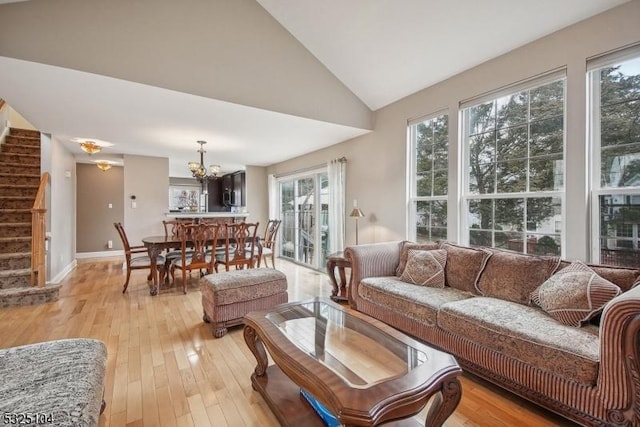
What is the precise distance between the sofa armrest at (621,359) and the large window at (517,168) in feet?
4.29

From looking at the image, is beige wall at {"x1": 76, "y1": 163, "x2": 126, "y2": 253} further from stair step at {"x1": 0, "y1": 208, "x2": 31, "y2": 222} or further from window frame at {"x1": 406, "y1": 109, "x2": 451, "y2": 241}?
window frame at {"x1": 406, "y1": 109, "x2": 451, "y2": 241}

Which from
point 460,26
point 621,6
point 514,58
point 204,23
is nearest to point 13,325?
point 204,23

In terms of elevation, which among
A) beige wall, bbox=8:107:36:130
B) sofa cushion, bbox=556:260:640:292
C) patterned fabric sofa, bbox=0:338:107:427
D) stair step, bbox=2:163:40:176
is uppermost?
beige wall, bbox=8:107:36:130

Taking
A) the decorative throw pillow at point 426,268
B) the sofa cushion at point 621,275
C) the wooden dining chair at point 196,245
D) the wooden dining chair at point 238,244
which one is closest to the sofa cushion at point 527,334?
the sofa cushion at point 621,275

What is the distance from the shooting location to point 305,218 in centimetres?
610

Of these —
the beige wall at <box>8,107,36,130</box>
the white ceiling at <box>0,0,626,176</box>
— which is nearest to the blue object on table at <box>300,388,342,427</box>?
the white ceiling at <box>0,0,626,176</box>

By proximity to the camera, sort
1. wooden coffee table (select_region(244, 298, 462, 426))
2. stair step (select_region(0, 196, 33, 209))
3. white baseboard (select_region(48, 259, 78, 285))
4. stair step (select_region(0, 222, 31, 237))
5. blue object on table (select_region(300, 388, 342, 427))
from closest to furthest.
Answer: wooden coffee table (select_region(244, 298, 462, 426)), blue object on table (select_region(300, 388, 342, 427)), stair step (select_region(0, 222, 31, 237)), stair step (select_region(0, 196, 33, 209)), white baseboard (select_region(48, 259, 78, 285))

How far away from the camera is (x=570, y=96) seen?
2.35 metres

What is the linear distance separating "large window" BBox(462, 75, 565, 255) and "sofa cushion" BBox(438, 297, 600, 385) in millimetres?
885

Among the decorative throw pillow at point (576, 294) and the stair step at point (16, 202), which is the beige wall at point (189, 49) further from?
the decorative throw pillow at point (576, 294)

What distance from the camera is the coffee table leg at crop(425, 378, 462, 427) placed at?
126 centimetres

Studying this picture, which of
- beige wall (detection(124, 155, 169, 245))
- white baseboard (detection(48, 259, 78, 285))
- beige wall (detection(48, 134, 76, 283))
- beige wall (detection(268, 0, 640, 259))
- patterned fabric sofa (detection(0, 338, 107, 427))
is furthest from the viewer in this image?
beige wall (detection(124, 155, 169, 245))

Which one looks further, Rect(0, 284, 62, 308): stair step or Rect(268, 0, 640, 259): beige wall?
Rect(0, 284, 62, 308): stair step

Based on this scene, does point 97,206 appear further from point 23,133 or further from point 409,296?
point 409,296
